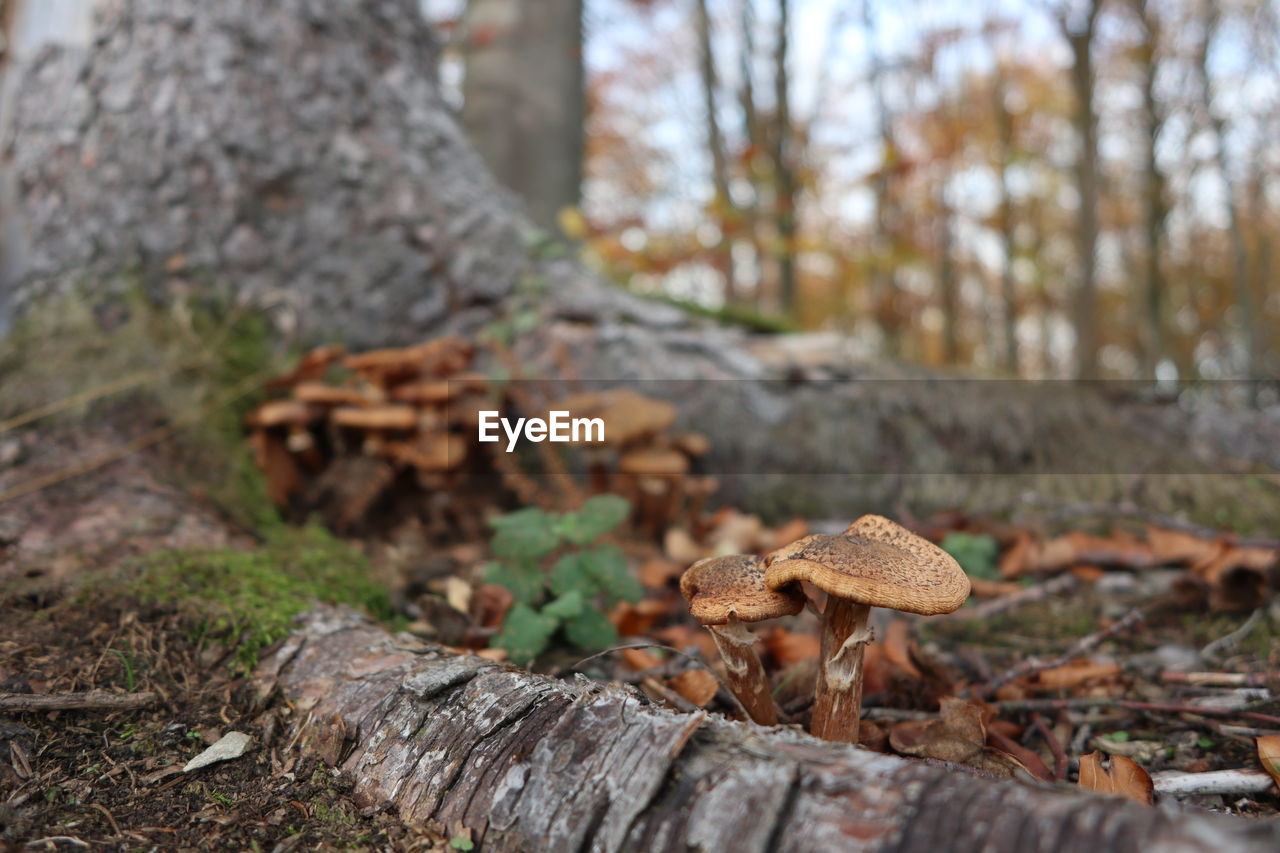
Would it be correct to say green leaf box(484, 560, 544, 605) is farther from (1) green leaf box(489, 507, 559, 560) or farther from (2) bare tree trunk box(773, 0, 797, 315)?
(2) bare tree trunk box(773, 0, 797, 315)

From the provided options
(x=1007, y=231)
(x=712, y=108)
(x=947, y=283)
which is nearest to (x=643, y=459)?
(x=712, y=108)

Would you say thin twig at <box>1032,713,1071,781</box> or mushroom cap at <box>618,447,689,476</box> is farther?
mushroom cap at <box>618,447,689,476</box>

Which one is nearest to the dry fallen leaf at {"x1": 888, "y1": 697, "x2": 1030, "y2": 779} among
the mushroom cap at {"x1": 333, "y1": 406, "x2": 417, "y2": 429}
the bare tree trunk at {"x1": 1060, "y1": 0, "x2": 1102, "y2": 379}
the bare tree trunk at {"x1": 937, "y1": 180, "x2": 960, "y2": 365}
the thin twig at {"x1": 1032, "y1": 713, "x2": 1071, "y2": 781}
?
the thin twig at {"x1": 1032, "y1": 713, "x2": 1071, "y2": 781}

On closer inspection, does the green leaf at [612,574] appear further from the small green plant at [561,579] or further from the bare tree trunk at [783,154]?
the bare tree trunk at [783,154]

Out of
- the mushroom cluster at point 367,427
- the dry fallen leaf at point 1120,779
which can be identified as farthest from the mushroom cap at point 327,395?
the dry fallen leaf at point 1120,779

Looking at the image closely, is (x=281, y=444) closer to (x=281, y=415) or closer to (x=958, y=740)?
(x=281, y=415)
